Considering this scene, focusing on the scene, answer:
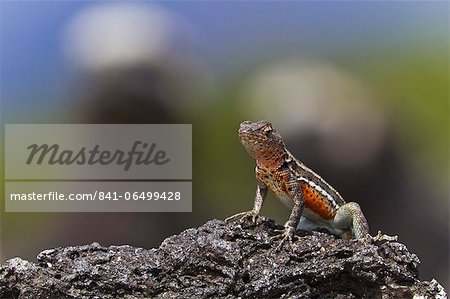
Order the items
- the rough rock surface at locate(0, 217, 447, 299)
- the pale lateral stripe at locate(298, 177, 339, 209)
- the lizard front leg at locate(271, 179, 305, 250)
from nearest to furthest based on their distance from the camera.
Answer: the rough rock surface at locate(0, 217, 447, 299) → the lizard front leg at locate(271, 179, 305, 250) → the pale lateral stripe at locate(298, 177, 339, 209)

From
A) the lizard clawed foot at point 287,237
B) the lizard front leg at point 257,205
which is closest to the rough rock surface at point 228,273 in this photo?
the lizard clawed foot at point 287,237

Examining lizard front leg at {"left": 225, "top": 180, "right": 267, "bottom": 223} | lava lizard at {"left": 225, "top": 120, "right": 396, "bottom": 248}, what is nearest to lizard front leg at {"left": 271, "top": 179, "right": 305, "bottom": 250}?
lava lizard at {"left": 225, "top": 120, "right": 396, "bottom": 248}

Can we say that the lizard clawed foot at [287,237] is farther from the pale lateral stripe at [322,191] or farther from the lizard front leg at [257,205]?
the pale lateral stripe at [322,191]

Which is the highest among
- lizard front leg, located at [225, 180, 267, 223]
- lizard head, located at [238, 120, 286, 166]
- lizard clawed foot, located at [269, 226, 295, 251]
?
lizard head, located at [238, 120, 286, 166]

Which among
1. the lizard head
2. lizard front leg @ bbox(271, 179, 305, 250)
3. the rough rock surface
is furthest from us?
the lizard head

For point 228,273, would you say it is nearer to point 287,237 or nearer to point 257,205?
point 287,237

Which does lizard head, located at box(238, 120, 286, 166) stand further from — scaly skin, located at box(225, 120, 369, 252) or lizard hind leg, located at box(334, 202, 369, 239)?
lizard hind leg, located at box(334, 202, 369, 239)

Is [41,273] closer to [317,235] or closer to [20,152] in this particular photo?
[317,235]

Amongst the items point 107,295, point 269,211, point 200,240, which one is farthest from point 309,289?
point 269,211
